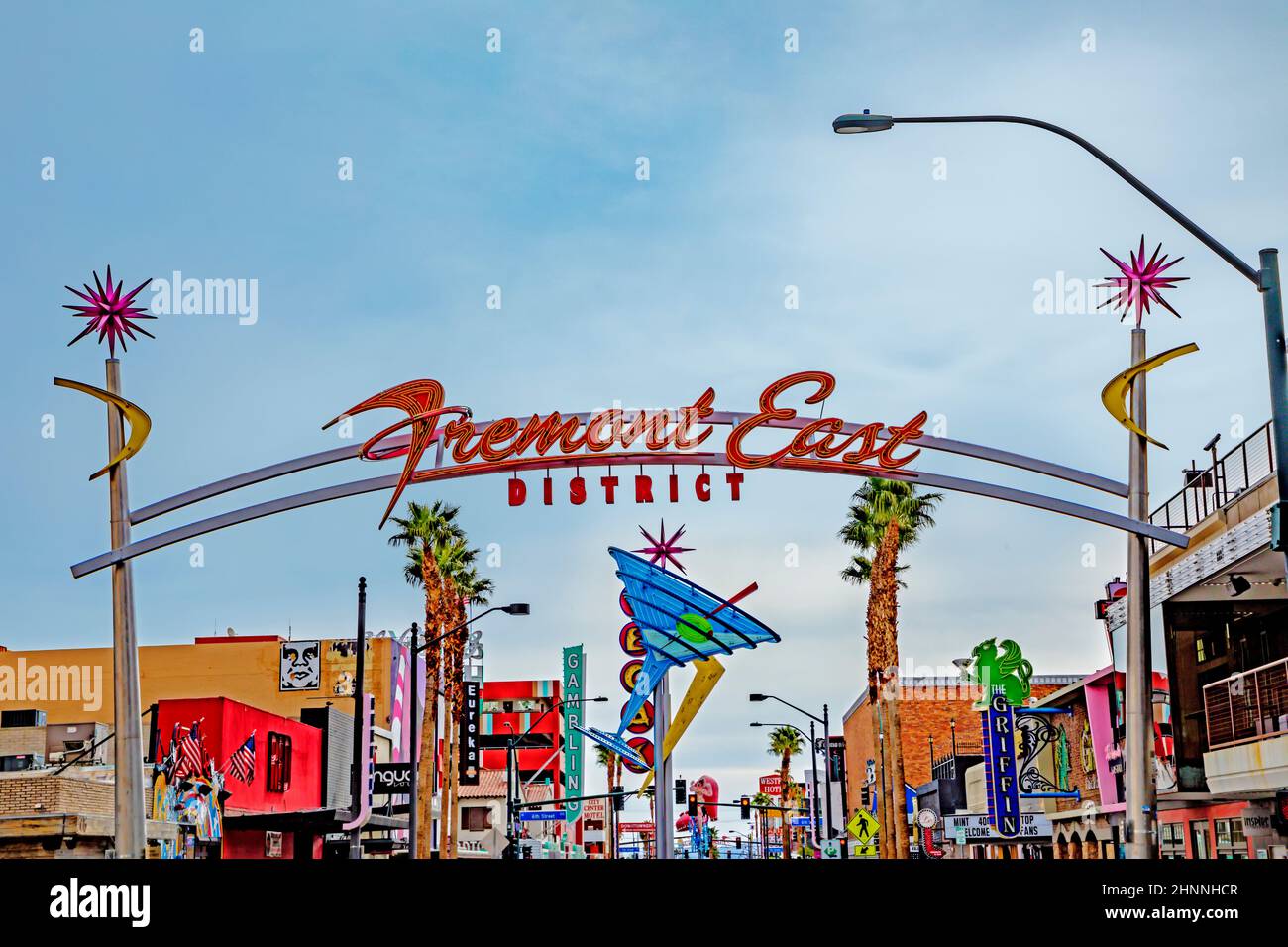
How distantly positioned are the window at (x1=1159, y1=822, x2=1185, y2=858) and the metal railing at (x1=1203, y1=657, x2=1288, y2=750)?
7103 mm

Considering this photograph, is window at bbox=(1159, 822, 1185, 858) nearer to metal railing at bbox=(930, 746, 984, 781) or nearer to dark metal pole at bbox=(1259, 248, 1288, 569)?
dark metal pole at bbox=(1259, 248, 1288, 569)

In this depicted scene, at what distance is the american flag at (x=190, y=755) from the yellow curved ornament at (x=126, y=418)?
14300 millimetres

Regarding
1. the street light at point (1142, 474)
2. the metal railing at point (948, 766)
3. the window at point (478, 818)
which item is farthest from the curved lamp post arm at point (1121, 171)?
the window at point (478, 818)

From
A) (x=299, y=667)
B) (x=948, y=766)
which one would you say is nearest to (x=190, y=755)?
(x=299, y=667)

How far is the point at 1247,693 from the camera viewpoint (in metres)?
30.4

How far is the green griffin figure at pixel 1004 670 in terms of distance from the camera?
180ft

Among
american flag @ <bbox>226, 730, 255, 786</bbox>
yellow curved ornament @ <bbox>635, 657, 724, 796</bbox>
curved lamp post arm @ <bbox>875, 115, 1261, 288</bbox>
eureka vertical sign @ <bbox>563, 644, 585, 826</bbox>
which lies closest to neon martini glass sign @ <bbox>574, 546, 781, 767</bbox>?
yellow curved ornament @ <bbox>635, 657, 724, 796</bbox>

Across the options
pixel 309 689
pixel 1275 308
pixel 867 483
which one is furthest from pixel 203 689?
pixel 1275 308

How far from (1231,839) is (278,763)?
2863 cm

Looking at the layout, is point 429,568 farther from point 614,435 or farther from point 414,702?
point 614,435

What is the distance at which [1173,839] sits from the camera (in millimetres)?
39812

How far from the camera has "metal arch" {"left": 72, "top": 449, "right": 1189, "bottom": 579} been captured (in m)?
25.4
